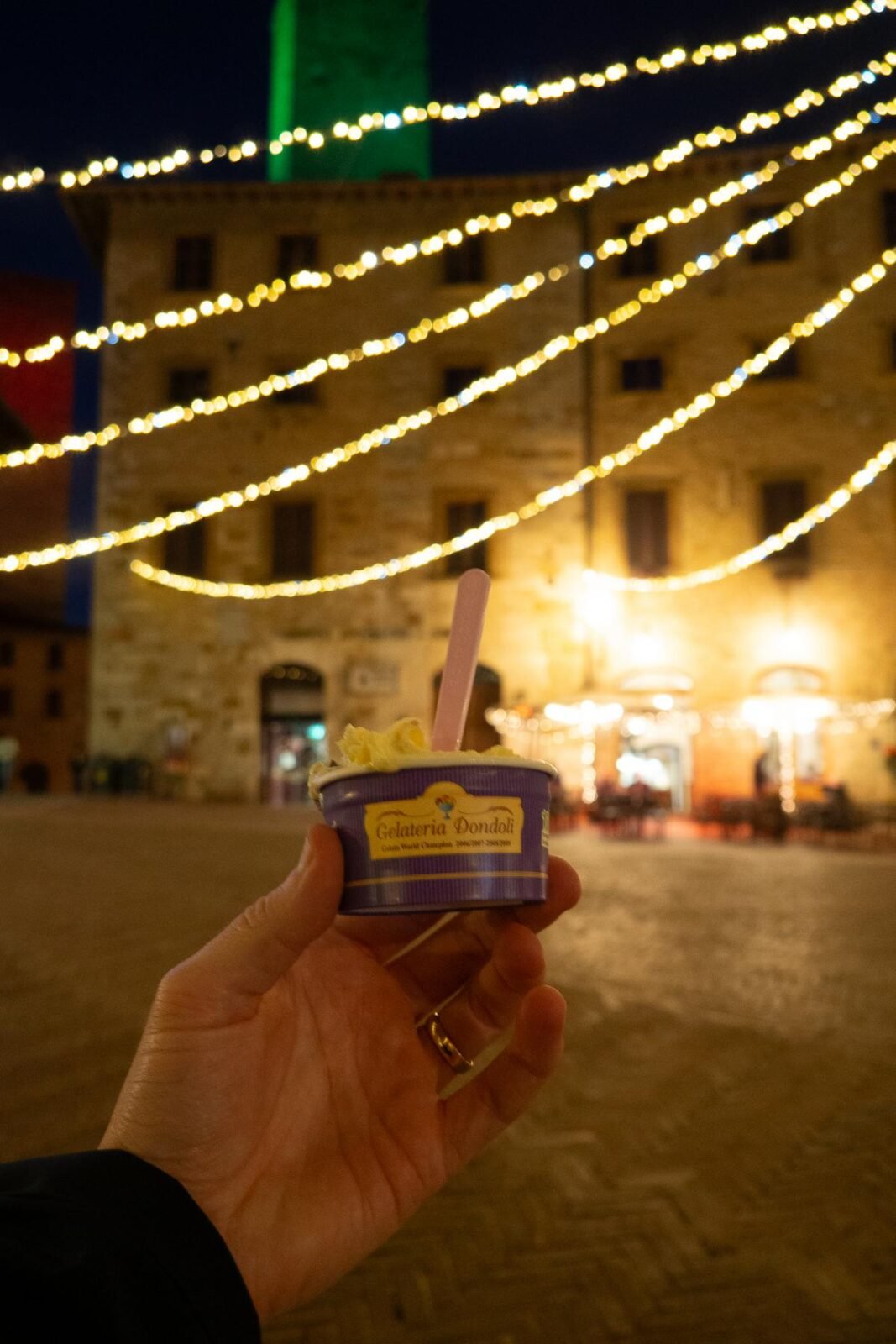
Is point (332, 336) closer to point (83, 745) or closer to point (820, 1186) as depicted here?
point (820, 1186)

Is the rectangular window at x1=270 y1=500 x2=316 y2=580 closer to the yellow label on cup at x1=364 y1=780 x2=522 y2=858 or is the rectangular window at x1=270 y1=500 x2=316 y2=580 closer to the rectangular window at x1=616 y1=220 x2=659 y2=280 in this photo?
the rectangular window at x1=616 y1=220 x2=659 y2=280

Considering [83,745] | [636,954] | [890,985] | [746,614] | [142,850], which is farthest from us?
[83,745]

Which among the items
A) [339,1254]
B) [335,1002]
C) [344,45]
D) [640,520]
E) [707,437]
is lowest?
[339,1254]

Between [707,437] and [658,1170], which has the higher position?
[707,437]

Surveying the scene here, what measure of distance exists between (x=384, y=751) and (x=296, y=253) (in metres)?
23.7

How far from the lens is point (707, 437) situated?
21500 millimetres

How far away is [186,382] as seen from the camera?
891 inches

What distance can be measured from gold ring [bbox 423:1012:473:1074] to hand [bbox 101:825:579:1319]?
0.7 inches

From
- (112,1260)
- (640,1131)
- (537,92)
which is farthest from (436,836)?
(537,92)

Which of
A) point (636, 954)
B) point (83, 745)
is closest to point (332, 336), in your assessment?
point (636, 954)

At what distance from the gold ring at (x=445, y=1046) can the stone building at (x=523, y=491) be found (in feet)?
62.1

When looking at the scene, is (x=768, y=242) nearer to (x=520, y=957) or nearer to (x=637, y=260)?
(x=637, y=260)

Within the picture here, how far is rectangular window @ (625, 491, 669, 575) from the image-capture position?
21562 millimetres

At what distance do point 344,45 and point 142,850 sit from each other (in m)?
22.2
